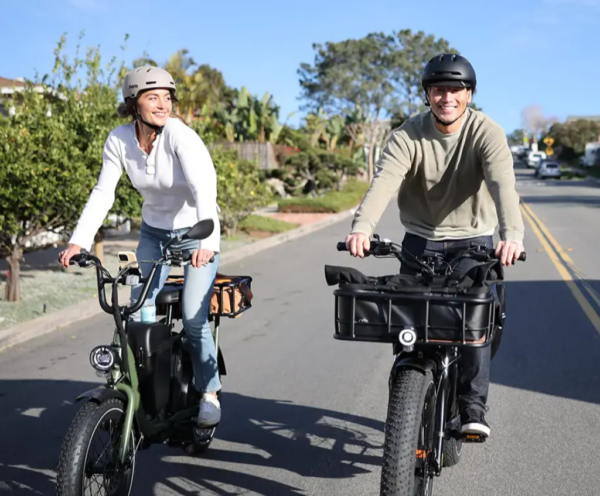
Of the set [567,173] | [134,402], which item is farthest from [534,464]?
[567,173]

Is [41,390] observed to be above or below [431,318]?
below

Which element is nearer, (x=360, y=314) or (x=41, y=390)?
(x=360, y=314)

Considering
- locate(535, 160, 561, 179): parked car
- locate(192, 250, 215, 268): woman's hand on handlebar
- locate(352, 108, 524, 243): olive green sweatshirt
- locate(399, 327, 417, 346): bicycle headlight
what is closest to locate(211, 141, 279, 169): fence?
locate(535, 160, 561, 179): parked car

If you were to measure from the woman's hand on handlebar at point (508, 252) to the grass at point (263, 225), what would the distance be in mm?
17226

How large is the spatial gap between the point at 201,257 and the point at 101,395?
2.51 ft

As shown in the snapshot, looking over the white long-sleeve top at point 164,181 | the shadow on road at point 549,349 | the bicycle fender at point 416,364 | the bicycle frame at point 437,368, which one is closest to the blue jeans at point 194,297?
the white long-sleeve top at point 164,181

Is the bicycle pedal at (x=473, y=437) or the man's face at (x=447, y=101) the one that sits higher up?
the man's face at (x=447, y=101)

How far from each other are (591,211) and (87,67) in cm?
2022

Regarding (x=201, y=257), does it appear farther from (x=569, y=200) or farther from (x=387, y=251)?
(x=569, y=200)

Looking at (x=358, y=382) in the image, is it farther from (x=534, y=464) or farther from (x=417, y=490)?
(x=417, y=490)

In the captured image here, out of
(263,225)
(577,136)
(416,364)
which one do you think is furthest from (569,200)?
(577,136)

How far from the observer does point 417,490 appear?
3633 mm

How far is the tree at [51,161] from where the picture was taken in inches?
382

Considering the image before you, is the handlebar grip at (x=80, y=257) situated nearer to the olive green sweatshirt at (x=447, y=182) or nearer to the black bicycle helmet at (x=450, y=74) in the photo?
the olive green sweatshirt at (x=447, y=182)
